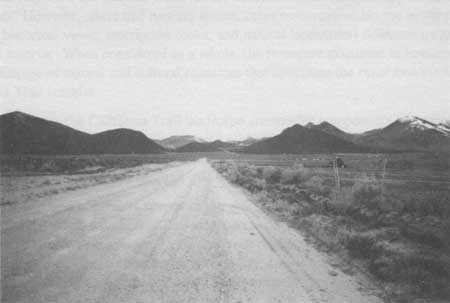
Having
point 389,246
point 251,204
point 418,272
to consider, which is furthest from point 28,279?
point 251,204

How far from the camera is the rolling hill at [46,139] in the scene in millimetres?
110769

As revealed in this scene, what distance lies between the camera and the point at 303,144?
475 ft

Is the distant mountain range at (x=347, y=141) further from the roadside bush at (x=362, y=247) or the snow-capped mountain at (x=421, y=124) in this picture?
the roadside bush at (x=362, y=247)

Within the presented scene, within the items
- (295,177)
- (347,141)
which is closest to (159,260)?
(295,177)

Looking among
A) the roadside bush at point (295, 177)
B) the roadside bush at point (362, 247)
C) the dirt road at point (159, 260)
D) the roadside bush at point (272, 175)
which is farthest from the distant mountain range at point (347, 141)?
the dirt road at point (159, 260)

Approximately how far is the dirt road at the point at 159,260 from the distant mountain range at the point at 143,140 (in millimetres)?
123685

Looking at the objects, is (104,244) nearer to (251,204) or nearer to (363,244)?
(363,244)

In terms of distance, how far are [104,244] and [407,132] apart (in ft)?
668

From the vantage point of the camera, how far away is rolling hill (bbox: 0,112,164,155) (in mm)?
110769

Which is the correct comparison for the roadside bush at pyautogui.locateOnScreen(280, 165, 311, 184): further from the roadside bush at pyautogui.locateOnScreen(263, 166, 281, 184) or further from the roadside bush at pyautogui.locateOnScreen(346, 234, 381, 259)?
the roadside bush at pyautogui.locateOnScreen(346, 234, 381, 259)

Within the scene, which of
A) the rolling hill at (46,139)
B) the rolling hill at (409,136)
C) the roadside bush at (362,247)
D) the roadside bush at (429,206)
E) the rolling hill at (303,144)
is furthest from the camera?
the rolling hill at (409,136)

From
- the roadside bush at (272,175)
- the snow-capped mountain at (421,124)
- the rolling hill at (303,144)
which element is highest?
the snow-capped mountain at (421,124)

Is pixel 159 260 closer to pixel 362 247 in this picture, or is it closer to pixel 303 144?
pixel 362 247

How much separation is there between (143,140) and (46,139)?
65345 mm
